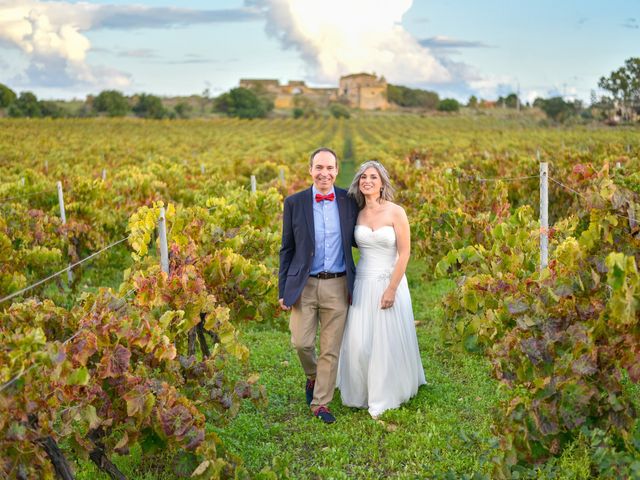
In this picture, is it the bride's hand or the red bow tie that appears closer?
the red bow tie

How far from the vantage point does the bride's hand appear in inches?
208

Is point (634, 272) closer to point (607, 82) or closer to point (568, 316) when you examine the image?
point (568, 316)

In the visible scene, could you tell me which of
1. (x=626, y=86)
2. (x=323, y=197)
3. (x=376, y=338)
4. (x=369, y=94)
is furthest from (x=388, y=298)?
(x=369, y=94)

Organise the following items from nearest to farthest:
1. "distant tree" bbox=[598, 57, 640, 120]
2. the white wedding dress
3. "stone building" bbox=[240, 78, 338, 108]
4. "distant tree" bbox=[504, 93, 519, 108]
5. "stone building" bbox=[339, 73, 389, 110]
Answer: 1. the white wedding dress
2. "distant tree" bbox=[598, 57, 640, 120]
3. "distant tree" bbox=[504, 93, 519, 108]
4. "stone building" bbox=[339, 73, 389, 110]
5. "stone building" bbox=[240, 78, 338, 108]

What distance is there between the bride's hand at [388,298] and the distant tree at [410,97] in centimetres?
11814

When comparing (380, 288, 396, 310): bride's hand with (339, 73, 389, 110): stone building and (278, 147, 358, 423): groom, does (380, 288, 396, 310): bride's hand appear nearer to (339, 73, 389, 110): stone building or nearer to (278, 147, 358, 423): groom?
(278, 147, 358, 423): groom

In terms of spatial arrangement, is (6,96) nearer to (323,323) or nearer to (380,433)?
(323,323)

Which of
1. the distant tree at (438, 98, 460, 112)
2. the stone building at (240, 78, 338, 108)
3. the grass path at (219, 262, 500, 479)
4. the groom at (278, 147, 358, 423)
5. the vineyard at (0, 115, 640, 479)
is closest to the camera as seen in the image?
the vineyard at (0, 115, 640, 479)

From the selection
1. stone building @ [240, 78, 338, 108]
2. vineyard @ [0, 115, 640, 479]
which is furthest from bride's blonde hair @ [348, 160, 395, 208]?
stone building @ [240, 78, 338, 108]

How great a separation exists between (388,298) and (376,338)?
32cm

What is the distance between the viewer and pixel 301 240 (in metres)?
5.11

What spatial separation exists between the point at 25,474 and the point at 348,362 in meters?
2.61

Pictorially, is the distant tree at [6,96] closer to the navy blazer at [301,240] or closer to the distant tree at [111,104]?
the distant tree at [111,104]

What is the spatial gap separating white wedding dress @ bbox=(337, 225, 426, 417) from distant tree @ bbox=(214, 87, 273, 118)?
82.6 metres
